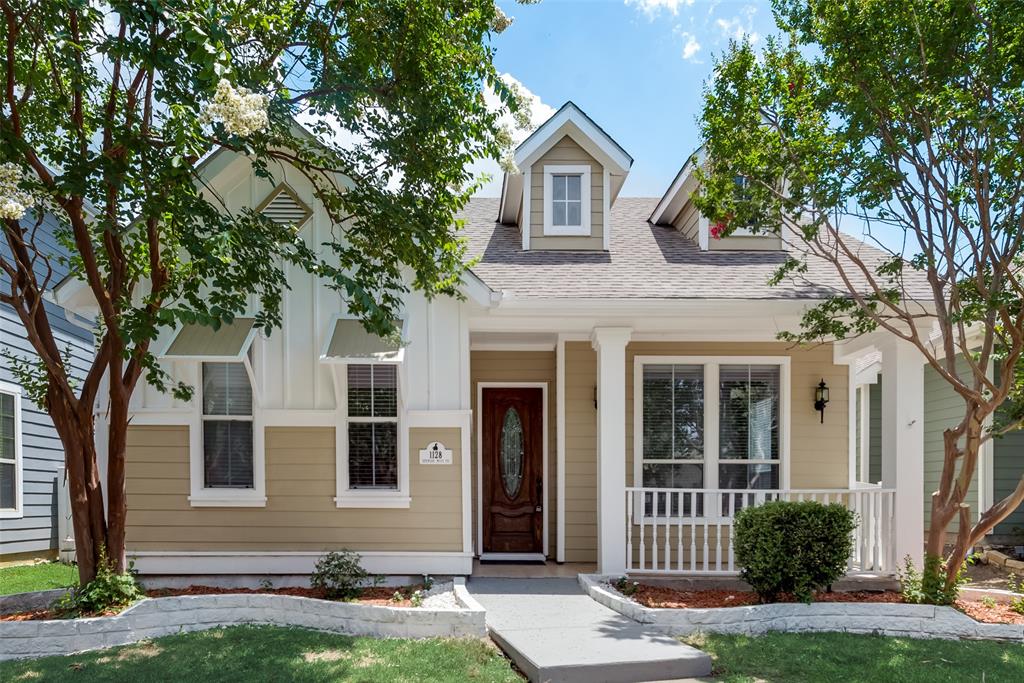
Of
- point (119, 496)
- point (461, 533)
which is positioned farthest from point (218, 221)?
point (461, 533)

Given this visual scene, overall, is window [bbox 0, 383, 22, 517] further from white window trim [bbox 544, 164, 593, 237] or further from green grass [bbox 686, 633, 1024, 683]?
green grass [bbox 686, 633, 1024, 683]

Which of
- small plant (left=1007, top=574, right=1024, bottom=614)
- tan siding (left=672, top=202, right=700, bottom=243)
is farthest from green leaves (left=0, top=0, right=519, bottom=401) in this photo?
small plant (left=1007, top=574, right=1024, bottom=614)

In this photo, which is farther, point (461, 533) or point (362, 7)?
point (461, 533)

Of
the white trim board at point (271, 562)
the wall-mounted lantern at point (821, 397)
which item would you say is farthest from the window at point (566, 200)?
the white trim board at point (271, 562)

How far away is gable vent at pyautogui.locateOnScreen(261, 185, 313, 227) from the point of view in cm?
793

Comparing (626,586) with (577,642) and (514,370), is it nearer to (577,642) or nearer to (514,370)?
(577,642)

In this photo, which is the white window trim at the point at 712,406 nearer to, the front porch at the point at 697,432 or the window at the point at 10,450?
the front porch at the point at 697,432

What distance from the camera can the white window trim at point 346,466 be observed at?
785 centimetres

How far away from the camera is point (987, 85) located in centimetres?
634

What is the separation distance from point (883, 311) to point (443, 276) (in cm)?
490

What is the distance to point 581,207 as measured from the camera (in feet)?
31.4

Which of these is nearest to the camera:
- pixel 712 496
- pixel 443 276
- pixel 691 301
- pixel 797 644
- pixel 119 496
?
pixel 797 644

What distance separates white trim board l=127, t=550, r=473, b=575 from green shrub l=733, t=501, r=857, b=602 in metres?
3.01

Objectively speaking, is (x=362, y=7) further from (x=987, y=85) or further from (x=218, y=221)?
(x=987, y=85)
